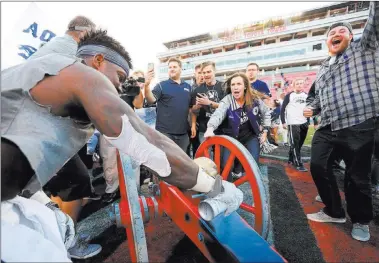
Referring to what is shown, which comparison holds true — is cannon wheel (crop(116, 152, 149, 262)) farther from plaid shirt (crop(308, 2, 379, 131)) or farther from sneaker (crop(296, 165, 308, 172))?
sneaker (crop(296, 165, 308, 172))

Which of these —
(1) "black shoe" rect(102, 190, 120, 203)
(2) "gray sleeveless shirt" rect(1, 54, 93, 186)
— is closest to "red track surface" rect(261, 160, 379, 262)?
(2) "gray sleeveless shirt" rect(1, 54, 93, 186)

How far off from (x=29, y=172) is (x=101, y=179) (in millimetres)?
3016

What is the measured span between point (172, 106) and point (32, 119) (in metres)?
2.70

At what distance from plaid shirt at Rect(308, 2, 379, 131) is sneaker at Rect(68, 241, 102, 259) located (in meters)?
2.33

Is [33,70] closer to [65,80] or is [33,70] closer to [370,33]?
[65,80]

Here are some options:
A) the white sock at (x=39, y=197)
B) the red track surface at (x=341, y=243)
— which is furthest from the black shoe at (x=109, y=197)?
the red track surface at (x=341, y=243)

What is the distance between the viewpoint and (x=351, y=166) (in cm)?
198

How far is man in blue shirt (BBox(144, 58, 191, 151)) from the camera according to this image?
3.61 metres

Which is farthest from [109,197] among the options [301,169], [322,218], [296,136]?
[296,136]

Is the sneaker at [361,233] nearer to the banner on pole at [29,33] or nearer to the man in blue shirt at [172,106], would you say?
the man in blue shirt at [172,106]

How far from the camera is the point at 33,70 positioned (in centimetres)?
101

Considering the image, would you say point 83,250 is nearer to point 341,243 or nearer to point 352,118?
point 341,243

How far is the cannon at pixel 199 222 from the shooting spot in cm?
115

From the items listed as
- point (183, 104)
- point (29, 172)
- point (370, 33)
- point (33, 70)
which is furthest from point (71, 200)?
point (370, 33)
